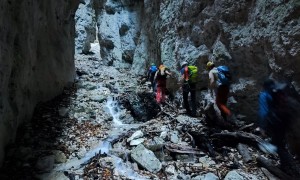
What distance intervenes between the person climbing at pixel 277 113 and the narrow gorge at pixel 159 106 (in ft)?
0.66

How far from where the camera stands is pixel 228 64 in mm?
8938

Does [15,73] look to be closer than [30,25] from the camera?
Yes

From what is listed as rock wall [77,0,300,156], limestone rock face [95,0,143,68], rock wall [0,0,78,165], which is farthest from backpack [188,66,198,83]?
limestone rock face [95,0,143,68]

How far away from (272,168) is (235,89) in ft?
10.1

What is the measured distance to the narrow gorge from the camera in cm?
654

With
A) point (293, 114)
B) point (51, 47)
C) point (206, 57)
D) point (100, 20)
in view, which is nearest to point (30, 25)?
point (51, 47)

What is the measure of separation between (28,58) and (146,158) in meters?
4.89

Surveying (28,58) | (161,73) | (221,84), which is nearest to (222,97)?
(221,84)

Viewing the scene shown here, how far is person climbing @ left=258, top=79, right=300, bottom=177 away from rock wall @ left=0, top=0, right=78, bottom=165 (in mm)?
5637

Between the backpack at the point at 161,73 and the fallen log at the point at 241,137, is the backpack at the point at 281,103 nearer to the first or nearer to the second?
the fallen log at the point at 241,137

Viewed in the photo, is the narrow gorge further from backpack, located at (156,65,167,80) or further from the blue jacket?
backpack, located at (156,65,167,80)

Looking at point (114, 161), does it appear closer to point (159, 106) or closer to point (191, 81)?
point (191, 81)

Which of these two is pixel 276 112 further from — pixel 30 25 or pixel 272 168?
pixel 30 25

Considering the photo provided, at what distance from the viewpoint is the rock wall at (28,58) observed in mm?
6837
